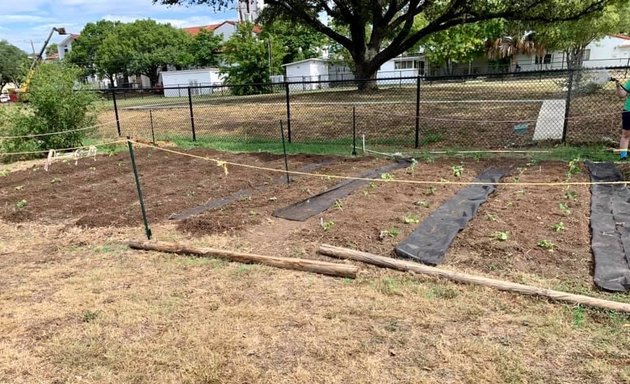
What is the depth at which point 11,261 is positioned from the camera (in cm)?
470

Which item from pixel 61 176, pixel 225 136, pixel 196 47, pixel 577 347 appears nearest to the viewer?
pixel 577 347

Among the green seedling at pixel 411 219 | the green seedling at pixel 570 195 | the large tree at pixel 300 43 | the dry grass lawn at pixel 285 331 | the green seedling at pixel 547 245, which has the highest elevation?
the large tree at pixel 300 43

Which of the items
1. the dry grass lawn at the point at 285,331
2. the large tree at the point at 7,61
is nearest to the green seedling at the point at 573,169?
the dry grass lawn at the point at 285,331

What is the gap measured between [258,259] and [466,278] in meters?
1.87

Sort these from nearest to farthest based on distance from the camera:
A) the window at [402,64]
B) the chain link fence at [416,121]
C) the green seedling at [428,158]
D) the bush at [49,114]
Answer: the green seedling at [428,158], the chain link fence at [416,121], the bush at [49,114], the window at [402,64]

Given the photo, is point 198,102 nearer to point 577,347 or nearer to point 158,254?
point 158,254

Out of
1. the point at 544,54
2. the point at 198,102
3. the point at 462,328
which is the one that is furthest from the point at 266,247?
the point at 544,54

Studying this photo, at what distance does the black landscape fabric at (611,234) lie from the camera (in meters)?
3.54

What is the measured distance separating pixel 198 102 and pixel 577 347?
847 inches

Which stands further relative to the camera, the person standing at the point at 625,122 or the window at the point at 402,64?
the window at the point at 402,64

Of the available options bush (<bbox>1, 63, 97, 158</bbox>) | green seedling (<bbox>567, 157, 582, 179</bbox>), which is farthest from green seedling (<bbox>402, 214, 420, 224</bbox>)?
bush (<bbox>1, 63, 97, 158</bbox>)

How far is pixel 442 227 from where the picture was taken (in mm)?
4762

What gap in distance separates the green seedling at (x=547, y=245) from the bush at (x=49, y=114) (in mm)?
10827

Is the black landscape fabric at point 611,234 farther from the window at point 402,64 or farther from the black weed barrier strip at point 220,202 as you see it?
the window at point 402,64
